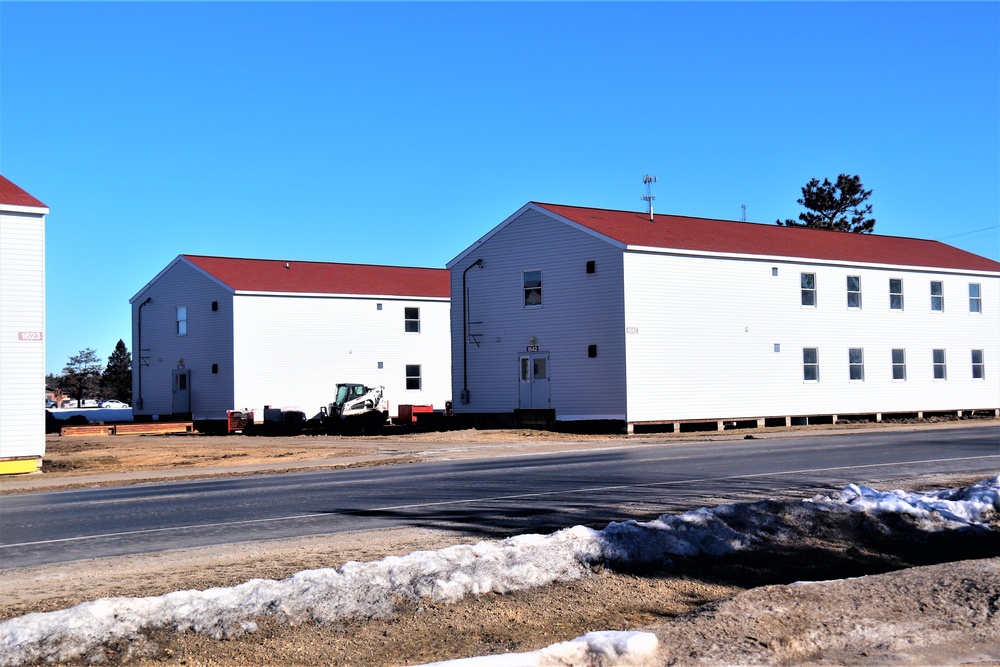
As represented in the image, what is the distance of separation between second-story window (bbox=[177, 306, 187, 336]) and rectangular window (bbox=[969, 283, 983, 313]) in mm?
34606

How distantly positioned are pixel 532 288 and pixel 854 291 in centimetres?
1315

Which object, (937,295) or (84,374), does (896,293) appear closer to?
(937,295)

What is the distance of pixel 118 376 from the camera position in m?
121

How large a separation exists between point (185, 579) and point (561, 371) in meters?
→ 28.3

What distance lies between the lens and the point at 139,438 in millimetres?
38531

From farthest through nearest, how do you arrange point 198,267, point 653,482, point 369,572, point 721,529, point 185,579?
point 198,267
point 653,482
point 721,529
point 185,579
point 369,572

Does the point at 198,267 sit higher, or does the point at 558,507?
the point at 198,267

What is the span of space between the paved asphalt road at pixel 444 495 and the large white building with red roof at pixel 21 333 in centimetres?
649

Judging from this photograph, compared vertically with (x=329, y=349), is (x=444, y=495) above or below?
below

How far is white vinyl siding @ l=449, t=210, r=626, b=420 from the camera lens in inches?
1374

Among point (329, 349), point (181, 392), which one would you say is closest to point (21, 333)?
point (329, 349)

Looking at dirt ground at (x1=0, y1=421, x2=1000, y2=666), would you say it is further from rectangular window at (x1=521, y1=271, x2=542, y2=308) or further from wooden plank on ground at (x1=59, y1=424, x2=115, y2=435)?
wooden plank on ground at (x1=59, y1=424, x2=115, y2=435)

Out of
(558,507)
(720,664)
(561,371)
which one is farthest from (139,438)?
(720,664)

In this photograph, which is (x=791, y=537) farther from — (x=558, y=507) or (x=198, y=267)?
(x=198, y=267)
